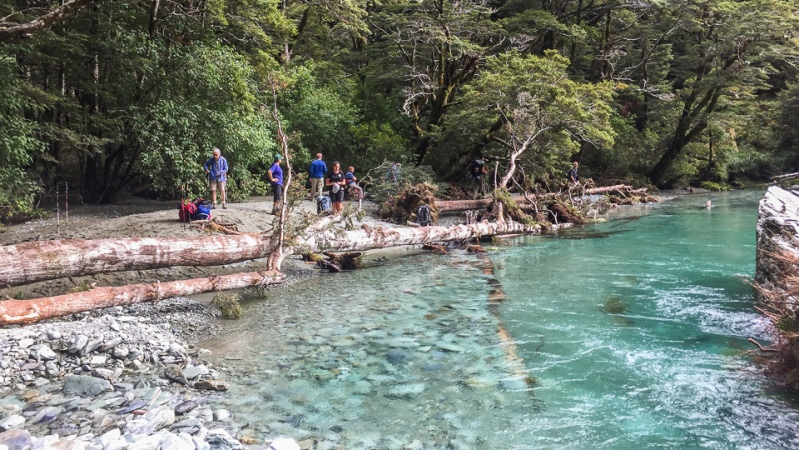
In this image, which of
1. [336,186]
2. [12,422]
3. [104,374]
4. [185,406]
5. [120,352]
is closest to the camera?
[12,422]

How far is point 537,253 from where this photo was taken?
44.5 feet

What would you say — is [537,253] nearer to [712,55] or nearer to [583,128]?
[583,128]

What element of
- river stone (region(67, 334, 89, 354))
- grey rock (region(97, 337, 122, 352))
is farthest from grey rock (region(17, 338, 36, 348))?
grey rock (region(97, 337, 122, 352))

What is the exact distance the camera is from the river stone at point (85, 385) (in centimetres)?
495

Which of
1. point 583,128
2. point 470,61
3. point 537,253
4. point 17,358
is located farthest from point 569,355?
point 470,61

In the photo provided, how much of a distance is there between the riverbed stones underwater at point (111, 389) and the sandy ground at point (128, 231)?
2.07 m

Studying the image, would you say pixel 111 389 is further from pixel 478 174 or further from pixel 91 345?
pixel 478 174

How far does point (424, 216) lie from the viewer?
16547 mm

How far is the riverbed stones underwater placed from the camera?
3.94 metres

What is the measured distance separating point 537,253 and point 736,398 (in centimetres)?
883

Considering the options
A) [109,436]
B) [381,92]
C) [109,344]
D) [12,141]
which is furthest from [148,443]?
[381,92]

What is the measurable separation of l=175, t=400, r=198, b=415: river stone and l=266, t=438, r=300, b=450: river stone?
3.86 ft

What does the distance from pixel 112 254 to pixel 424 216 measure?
10.5 metres

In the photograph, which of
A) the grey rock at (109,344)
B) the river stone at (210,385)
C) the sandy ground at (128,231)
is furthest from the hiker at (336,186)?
the river stone at (210,385)
